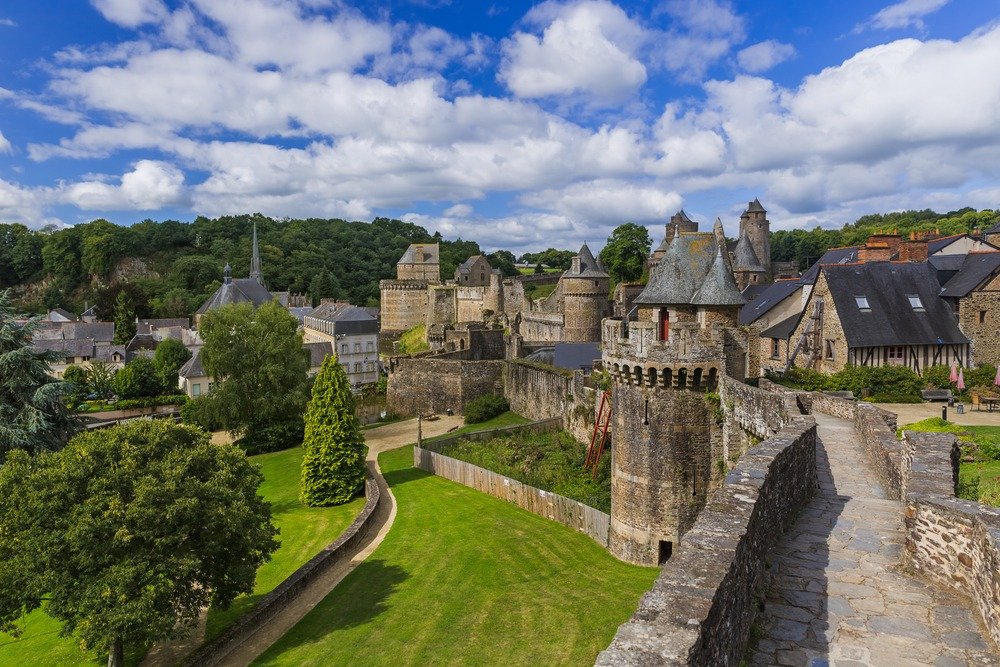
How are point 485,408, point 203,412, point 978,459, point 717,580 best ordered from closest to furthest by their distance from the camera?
point 717,580 < point 978,459 < point 203,412 < point 485,408

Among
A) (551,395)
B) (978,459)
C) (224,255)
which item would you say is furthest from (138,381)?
(224,255)

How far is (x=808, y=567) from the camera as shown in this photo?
23.1ft

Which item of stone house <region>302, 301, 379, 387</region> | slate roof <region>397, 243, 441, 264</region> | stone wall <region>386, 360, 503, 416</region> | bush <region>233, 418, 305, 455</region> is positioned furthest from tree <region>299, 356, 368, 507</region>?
slate roof <region>397, 243, 441, 264</region>

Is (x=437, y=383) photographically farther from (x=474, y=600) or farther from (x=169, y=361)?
(x=169, y=361)

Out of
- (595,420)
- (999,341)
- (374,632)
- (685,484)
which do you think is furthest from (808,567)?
(999,341)

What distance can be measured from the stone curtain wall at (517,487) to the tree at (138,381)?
3624 centimetres

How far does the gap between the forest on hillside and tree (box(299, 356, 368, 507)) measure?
7602 cm

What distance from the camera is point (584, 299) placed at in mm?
43250

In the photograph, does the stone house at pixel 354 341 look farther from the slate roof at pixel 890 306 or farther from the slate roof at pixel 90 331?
the slate roof at pixel 890 306

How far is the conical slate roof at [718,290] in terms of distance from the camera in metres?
16.1

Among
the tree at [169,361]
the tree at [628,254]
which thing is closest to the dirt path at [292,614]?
the tree at [169,361]

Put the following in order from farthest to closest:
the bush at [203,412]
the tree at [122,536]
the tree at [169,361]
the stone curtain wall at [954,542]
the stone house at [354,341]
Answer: the stone house at [354,341], the tree at [169,361], the bush at [203,412], the tree at [122,536], the stone curtain wall at [954,542]

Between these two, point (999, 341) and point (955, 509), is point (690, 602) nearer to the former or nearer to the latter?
point (955, 509)

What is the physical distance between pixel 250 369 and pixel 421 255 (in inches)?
1544
